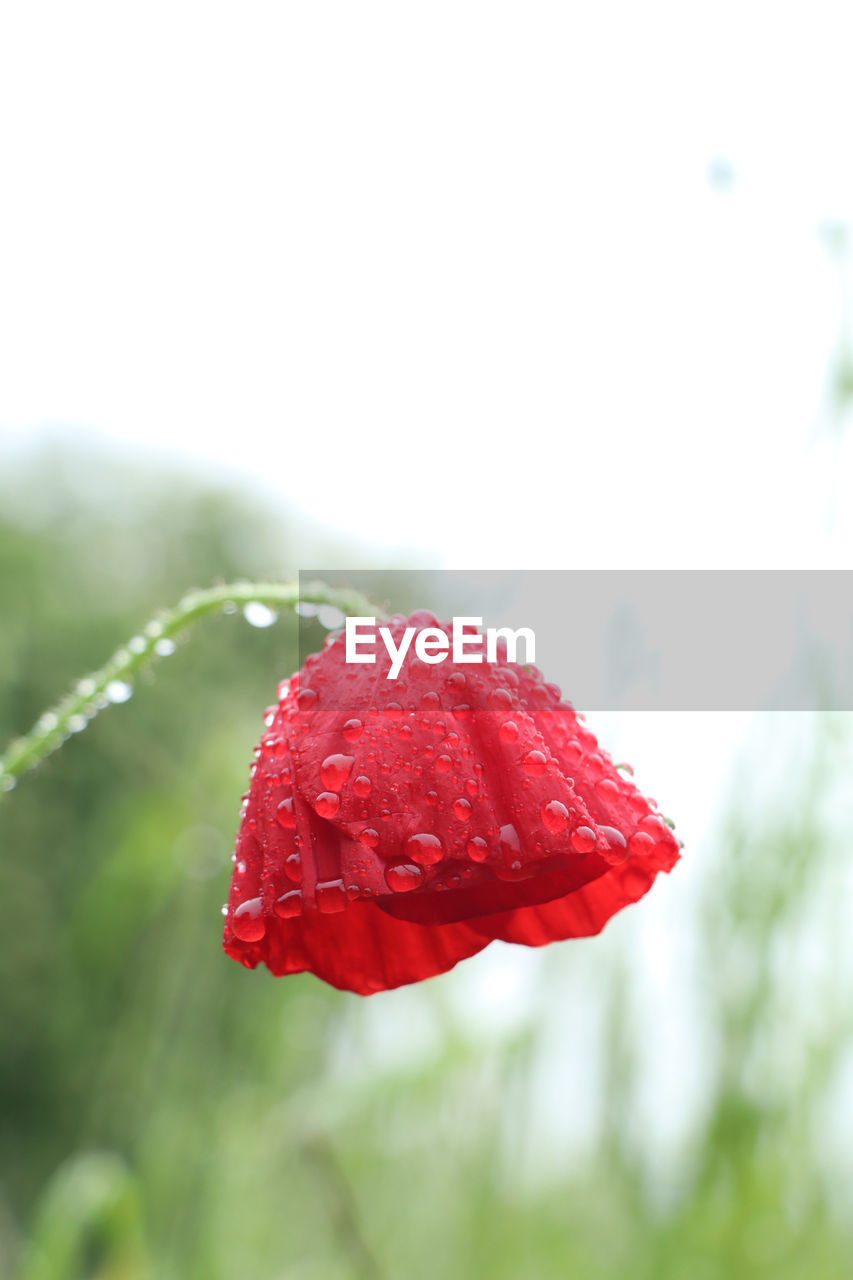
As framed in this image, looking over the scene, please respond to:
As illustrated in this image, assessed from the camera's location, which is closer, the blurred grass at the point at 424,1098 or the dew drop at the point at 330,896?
the dew drop at the point at 330,896

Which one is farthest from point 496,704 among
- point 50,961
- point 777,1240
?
point 50,961

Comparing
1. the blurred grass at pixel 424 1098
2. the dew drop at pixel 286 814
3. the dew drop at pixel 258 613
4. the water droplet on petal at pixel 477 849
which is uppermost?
the dew drop at pixel 258 613

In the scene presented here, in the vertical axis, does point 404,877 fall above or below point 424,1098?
above

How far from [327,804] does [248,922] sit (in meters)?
0.05

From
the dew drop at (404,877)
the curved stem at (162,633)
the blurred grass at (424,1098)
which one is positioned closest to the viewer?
the dew drop at (404,877)

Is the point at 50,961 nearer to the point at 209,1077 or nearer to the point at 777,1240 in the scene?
the point at 209,1077

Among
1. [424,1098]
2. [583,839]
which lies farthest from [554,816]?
[424,1098]

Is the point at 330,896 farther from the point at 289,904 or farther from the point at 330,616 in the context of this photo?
the point at 330,616

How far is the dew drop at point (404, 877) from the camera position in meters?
0.39

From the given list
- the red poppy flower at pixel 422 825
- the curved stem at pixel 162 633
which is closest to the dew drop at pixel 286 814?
the red poppy flower at pixel 422 825

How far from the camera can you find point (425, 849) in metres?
0.39

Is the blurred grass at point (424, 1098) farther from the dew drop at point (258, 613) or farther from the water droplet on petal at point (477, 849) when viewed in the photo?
the water droplet on petal at point (477, 849)

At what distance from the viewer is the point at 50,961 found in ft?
10.2

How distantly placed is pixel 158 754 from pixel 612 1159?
178cm
